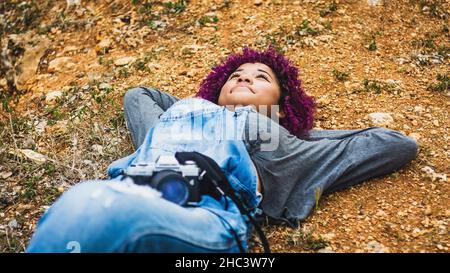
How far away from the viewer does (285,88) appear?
4.12 m

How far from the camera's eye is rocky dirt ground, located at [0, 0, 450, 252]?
3.38m

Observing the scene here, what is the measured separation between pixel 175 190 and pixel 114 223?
518mm

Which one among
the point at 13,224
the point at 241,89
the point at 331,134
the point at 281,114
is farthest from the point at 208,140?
the point at 13,224

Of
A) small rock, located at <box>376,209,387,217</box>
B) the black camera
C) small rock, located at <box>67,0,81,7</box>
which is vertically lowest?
small rock, located at <box>376,209,387,217</box>

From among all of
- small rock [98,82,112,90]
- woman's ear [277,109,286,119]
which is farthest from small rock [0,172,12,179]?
woman's ear [277,109,286,119]

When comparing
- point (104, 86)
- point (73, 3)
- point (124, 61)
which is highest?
point (73, 3)

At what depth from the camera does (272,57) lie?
167 inches

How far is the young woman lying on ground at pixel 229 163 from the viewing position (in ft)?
7.22

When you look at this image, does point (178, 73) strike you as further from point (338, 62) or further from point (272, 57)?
point (338, 62)

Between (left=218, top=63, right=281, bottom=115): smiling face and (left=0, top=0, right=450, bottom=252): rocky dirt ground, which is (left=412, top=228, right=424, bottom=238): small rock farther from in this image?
(left=218, top=63, right=281, bottom=115): smiling face

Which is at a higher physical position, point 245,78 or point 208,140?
point 245,78

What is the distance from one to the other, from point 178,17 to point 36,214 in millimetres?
3300

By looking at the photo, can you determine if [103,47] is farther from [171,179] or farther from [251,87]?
[171,179]

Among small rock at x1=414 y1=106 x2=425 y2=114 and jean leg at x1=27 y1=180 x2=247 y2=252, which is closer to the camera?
jean leg at x1=27 y1=180 x2=247 y2=252
